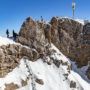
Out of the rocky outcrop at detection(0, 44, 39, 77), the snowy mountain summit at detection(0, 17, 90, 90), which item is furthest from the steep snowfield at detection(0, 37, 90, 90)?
the rocky outcrop at detection(0, 44, 39, 77)

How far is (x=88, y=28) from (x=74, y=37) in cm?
571

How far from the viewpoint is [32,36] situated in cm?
3388

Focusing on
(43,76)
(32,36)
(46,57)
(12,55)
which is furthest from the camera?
(32,36)

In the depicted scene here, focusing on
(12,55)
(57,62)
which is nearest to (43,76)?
(57,62)

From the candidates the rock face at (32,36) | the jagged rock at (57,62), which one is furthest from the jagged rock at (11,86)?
the jagged rock at (57,62)

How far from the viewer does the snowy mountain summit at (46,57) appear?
26.9 metres

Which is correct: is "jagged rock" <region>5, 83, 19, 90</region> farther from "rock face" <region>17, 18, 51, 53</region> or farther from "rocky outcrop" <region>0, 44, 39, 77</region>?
"rock face" <region>17, 18, 51, 53</region>

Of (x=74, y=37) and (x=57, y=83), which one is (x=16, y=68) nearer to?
(x=57, y=83)

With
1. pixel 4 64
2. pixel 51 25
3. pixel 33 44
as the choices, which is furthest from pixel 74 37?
pixel 4 64

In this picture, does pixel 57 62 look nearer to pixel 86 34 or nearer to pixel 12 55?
pixel 12 55

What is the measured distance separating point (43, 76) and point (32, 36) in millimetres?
11967

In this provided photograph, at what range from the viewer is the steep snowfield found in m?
26.2

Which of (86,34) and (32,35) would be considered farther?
(86,34)

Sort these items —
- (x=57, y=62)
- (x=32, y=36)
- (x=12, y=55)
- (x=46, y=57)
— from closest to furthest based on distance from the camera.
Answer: (x=12, y=55)
(x=57, y=62)
(x=46, y=57)
(x=32, y=36)
